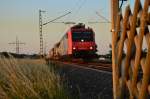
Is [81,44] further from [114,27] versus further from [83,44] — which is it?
[114,27]

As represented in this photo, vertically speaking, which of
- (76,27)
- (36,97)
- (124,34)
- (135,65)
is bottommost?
(36,97)

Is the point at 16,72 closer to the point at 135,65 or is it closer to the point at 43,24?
the point at 135,65

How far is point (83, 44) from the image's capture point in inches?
1603

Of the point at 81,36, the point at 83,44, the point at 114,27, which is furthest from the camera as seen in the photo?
the point at 81,36

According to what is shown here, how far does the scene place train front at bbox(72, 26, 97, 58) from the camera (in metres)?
40.2

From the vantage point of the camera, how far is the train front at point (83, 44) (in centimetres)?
4025

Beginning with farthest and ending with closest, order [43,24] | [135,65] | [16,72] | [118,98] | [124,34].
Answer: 1. [43,24]
2. [16,72]
3. [118,98]
4. [124,34]
5. [135,65]

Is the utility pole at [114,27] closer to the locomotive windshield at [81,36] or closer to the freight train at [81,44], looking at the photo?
the freight train at [81,44]

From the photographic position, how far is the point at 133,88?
4.72 meters

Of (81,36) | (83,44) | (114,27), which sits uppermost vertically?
(81,36)

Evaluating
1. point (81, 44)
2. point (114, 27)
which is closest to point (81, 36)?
point (81, 44)

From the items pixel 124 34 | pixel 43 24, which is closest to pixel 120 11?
pixel 124 34

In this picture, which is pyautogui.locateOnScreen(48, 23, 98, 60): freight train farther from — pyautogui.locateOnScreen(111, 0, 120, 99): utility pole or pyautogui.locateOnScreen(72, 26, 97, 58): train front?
pyautogui.locateOnScreen(111, 0, 120, 99): utility pole

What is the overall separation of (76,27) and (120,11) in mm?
36446
